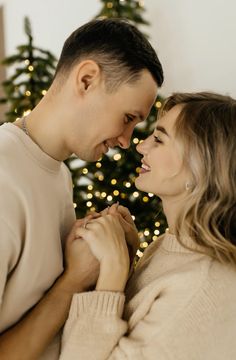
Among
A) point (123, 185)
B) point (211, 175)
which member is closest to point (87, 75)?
point (211, 175)

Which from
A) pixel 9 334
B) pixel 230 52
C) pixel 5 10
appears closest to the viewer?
pixel 9 334

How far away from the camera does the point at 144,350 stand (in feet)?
4.25

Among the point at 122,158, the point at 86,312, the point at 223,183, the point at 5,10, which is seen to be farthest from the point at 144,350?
the point at 5,10

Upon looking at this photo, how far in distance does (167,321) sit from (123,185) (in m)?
1.43

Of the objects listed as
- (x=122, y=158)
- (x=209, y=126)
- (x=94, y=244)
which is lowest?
(x=122, y=158)

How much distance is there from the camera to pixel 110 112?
1.42m

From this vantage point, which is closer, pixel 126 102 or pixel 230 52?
pixel 126 102

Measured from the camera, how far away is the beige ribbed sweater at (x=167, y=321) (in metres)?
1.29

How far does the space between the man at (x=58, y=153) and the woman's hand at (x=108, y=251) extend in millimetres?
38

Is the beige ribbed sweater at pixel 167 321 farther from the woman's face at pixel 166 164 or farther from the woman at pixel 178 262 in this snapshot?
the woman's face at pixel 166 164

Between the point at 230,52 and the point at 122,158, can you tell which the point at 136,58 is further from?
the point at 230,52

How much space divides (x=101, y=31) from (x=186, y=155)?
44 cm

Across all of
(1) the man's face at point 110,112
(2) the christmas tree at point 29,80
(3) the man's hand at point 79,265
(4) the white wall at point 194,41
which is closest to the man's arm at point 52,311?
(3) the man's hand at point 79,265

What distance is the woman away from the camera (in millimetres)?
1295
